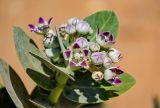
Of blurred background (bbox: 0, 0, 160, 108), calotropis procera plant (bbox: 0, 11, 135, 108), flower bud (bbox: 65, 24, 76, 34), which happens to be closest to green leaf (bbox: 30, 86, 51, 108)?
calotropis procera plant (bbox: 0, 11, 135, 108)

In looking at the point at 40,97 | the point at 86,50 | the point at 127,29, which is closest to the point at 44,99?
the point at 40,97

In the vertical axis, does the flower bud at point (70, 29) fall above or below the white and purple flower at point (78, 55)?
above

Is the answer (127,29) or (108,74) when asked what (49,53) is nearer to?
(108,74)

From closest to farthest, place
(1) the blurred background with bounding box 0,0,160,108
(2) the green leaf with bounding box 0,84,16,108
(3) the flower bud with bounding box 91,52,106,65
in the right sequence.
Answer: (3) the flower bud with bounding box 91,52,106,65, (2) the green leaf with bounding box 0,84,16,108, (1) the blurred background with bounding box 0,0,160,108

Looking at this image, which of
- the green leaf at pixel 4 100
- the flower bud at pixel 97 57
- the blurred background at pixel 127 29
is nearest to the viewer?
the flower bud at pixel 97 57

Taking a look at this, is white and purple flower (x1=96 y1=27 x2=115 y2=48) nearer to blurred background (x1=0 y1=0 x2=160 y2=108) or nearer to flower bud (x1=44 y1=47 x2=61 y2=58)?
flower bud (x1=44 y1=47 x2=61 y2=58)

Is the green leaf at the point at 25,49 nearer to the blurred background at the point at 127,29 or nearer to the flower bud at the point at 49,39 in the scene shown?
the flower bud at the point at 49,39

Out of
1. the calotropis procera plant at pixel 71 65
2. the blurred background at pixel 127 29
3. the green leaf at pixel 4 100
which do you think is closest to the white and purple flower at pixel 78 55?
the calotropis procera plant at pixel 71 65
